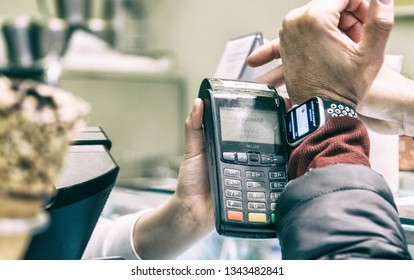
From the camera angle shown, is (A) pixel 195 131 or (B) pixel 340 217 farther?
(A) pixel 195 131

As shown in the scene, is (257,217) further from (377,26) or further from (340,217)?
(377,26)

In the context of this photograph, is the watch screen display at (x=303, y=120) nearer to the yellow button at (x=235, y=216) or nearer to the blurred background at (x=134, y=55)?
the yellow button at (x=235, y=216)

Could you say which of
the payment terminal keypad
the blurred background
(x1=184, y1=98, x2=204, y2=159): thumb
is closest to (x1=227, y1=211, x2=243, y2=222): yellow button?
the payment terminal keypad

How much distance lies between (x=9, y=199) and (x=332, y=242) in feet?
0.79

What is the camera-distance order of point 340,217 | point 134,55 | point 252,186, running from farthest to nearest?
point 134,55
point 252,186
point 340,217

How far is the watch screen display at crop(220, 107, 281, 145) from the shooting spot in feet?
1.53

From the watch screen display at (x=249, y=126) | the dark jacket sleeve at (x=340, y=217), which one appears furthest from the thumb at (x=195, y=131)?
the dark jacket sleeve at (x=340, y=217)

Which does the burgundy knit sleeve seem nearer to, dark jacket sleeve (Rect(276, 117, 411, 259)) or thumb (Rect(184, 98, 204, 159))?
dark jacket sleeve (Rect(276, 117, 411, 259))

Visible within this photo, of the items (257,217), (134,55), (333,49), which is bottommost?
(134,55)

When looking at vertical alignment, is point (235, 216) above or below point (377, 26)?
below

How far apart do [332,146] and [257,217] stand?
0.31 feet

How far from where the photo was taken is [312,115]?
0.43 metres

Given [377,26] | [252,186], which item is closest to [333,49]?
[377,26]

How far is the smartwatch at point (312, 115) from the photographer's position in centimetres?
43
